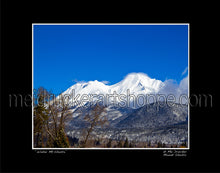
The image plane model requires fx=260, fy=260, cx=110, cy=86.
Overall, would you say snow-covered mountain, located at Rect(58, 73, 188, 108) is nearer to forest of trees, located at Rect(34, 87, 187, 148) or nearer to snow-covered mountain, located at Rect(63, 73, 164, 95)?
snow-covered mountain, located at Rect(63, 73, 164, 95)

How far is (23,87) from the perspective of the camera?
1348 centimetres

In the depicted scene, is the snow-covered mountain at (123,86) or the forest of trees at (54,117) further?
the snow-covered mountain at (123,86)

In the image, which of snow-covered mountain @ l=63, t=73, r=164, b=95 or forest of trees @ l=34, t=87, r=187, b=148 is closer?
forest of trees @ l=34, t=87, r=187, b=148

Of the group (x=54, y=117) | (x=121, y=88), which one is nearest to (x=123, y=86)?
(x=121, y=88)

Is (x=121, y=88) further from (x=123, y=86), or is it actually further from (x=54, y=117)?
(x=54, y=117)

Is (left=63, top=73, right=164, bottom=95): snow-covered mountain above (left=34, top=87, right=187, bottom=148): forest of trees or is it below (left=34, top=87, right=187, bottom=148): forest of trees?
above

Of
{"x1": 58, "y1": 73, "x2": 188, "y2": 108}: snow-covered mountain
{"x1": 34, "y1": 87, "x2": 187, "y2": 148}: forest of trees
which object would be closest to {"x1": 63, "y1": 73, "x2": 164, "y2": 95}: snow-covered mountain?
{"x1": 58, "y1": 73, "x2": 188, "y2": 108}: snow-covered mountain

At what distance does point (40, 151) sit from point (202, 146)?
8321mm

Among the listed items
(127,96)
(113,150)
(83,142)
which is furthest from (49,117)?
(113,150)

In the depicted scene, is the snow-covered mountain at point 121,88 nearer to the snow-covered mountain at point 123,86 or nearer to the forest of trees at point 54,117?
the snow-covered mountain at point 123,86

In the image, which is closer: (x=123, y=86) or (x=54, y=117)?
(x=54, y=117)

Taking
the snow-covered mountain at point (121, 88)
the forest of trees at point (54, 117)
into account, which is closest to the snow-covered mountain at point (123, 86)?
the snow-covered mountain at point (121, 88)

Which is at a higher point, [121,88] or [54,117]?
[121,88]

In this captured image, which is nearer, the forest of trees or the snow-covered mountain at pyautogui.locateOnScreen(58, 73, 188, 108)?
the forest of trees
